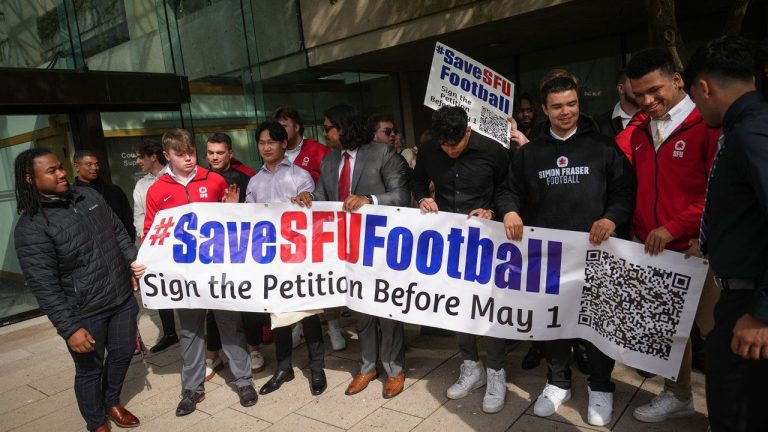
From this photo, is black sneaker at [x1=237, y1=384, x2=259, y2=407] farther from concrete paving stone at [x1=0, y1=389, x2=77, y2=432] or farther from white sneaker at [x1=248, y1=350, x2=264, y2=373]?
concrete paving stone at [x1=0, y1=389, x2=77, y2=432]

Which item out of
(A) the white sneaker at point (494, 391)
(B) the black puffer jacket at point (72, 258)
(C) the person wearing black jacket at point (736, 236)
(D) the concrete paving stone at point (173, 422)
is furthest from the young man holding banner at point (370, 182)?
(C) the person wearing black jacket at point (736, 236)

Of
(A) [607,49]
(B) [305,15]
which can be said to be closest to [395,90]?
(B) [305,15]

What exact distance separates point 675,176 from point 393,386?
2.27 metres

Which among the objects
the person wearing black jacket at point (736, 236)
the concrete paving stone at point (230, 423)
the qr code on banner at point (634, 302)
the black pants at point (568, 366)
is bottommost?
the concrete paving stone at point (230, 423)

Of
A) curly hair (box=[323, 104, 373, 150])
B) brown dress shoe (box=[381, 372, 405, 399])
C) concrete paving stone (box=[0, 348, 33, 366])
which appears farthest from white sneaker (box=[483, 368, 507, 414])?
concrete paving stone (box=[0, 348, 33, 366])

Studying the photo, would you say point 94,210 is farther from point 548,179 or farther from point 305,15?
point 305,15

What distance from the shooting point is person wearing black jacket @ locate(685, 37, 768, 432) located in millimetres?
1773

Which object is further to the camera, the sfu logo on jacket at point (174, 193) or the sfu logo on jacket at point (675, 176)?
the sfu logo on jacket at point (174, 193)

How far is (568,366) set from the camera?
330cm

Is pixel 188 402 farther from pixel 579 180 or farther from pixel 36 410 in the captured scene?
pixel 579 180

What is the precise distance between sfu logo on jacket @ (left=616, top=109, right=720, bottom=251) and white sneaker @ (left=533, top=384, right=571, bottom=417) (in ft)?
3.60

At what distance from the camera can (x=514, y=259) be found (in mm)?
3221

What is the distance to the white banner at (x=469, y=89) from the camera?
146 inches

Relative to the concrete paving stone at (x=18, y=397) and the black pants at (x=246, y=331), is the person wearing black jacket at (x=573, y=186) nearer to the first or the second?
the black pants at (x=246, y=331)
